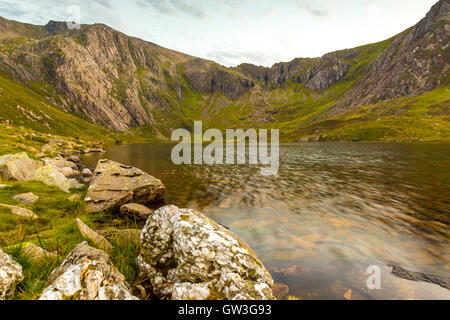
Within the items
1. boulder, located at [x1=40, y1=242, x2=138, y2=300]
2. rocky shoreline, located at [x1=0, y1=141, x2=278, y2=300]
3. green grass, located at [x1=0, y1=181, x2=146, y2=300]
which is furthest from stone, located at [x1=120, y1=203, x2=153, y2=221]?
boulder, located at [x1=40, y1=242, x2=138, y2=300]

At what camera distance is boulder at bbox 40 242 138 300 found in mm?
4449

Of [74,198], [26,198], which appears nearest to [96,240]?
[26,198]

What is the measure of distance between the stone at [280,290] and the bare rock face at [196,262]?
243cm

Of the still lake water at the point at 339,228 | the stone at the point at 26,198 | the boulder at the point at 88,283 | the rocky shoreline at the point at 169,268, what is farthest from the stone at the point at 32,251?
the stone at the point at 26,198

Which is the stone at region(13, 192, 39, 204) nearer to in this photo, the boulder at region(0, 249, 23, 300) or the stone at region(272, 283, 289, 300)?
the boulder at region(0, 249, 23, 300)

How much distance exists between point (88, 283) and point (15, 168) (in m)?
23.9

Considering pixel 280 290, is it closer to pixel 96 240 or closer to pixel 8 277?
pixel 96 240

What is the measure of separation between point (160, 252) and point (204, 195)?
16509 millimetres

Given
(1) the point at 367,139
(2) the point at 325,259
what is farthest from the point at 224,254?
(1) the point at 367,139

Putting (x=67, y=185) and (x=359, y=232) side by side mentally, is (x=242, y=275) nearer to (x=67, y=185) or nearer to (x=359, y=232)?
(x=359, y=232)

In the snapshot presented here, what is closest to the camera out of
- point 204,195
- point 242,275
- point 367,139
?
point 242,275
